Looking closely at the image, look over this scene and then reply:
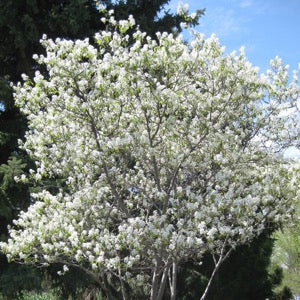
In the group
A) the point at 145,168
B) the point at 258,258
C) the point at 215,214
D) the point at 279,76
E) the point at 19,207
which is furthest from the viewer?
the point at 258,258

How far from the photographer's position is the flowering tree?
14.3 ft

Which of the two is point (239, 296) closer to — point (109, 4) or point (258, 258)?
point (258, 258)

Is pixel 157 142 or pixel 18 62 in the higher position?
pixel 18 62

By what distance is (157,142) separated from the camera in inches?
199

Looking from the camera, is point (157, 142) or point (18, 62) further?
point (18, 62)

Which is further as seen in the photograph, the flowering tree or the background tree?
the background tree

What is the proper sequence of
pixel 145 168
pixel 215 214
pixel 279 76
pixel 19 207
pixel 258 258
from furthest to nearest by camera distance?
pixel 258 258 < pixel 19 207 < pixel 145 168 < pixel 279 76 < pixel 215 214

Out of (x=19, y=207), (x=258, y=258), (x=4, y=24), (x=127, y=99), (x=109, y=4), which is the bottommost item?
(x=258, y=258)

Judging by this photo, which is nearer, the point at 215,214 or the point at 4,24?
the point at 215,214

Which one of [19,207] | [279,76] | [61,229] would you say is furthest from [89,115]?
[19,207]

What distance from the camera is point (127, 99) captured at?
4.71 metres

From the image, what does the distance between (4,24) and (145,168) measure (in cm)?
442

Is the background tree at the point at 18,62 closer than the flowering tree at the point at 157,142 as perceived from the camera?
No

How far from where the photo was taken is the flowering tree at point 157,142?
436cm
